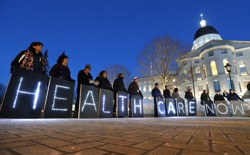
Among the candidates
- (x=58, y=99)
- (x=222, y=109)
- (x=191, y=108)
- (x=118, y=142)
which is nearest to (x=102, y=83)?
(x=58, y=99)

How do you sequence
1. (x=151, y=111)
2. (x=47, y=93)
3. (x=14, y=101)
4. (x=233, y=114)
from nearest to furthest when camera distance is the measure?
(x=14, y=101), (x=47, y=93), (x=233, y=114), (x=151, y=111)

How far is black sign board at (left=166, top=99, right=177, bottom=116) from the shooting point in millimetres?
8368

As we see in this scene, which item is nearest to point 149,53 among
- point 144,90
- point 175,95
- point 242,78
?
point 175,95

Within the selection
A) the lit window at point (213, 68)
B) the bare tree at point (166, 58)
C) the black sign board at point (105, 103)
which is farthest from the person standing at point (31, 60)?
the lit window at point (213, 68)

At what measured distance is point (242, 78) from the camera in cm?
3469

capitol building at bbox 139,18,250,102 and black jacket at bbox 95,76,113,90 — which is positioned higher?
capitol building at bbox 139,18,250,102

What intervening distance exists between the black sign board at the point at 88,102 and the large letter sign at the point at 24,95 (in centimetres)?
119

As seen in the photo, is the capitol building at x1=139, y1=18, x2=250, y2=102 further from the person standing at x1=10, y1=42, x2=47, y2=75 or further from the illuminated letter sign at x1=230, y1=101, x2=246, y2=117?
the person standing at x1=10, y1=42, x2=47, y2=75

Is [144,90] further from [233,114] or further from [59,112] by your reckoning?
[59,112]

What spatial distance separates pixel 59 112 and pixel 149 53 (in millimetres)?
15198

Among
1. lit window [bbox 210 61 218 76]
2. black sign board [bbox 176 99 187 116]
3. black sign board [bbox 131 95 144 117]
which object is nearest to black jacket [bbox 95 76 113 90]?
black sign board [bbox 131 95 144 117]

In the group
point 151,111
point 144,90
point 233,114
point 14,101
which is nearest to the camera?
point 14,101

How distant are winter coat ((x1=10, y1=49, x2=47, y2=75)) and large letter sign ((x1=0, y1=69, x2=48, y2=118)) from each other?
41 cm

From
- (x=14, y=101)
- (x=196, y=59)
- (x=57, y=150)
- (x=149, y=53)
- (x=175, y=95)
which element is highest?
(x=196, y=59)
